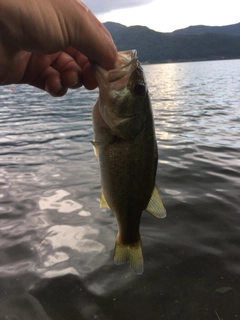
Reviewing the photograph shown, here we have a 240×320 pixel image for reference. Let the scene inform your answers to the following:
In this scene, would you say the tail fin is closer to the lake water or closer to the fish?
the fish

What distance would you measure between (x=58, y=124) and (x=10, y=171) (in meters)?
7.23

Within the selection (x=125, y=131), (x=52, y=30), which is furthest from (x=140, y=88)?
(x=52, y=30)

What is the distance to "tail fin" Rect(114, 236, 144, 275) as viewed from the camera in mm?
2949

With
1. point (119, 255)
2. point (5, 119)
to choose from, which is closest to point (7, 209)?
point (119, 255)

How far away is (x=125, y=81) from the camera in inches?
101

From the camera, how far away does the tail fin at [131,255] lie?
295cm

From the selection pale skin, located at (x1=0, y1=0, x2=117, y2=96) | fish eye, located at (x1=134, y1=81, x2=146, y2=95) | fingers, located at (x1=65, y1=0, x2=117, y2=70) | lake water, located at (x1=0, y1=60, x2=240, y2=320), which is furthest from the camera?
lake water, located at (x1=0, y1=60, x2=240, y2=320)

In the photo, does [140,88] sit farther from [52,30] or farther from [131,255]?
[131,255]

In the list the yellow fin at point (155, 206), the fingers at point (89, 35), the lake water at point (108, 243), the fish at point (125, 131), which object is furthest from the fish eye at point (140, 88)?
the lake water at point (108, 243)

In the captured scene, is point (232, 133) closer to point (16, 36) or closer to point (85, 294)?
point (85, 294)

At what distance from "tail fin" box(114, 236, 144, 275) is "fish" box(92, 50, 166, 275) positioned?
0.54 m

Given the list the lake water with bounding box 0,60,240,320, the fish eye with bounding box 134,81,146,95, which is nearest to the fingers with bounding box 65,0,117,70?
the fish eye with bounding box 134,81,146,95

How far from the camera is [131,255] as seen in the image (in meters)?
2.97

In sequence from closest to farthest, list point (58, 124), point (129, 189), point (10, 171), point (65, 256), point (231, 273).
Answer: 1. point (129, 189)
2. point (231, 273)
3. point (65, 256)
4. point (10, 171)
5. point (58, 124)
